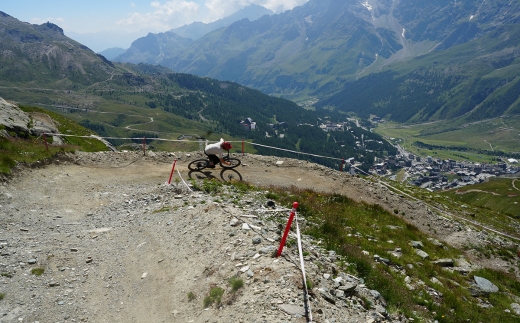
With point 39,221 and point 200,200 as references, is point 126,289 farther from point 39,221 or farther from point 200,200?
point 39,221

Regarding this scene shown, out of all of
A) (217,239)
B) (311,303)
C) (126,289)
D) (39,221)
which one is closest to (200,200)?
(217,239)

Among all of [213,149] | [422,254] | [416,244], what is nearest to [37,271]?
[213,149]

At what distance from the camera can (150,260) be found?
42.2ft

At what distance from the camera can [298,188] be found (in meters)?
25.9

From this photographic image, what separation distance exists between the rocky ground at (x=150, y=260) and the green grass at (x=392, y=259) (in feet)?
4.14

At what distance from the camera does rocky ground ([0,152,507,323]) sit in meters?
9.25

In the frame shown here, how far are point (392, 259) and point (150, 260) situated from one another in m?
11.8

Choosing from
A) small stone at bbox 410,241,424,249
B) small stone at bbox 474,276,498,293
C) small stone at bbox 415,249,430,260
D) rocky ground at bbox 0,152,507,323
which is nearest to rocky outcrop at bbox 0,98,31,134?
rocky ground at bbox 0,152,507,323

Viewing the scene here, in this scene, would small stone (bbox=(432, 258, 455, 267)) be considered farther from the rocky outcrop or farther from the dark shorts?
the rocky outcrop

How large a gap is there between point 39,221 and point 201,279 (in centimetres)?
1199

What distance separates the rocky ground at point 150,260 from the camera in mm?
9250

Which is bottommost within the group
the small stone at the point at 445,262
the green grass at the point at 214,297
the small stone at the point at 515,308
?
the small stone at the point at 515,308

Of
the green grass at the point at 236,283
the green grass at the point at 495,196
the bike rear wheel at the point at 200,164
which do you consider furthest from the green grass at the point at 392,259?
the green grass at the point at 495,196

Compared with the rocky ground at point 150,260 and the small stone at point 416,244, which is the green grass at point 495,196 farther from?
the rocky ground at point 150,260
